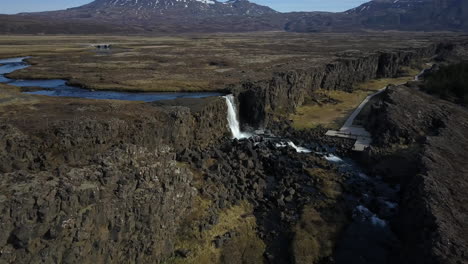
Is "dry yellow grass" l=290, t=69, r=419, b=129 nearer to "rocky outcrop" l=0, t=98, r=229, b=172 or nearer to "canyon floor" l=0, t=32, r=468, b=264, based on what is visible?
"canyon floor" l=0, t=32, r=468, b=264

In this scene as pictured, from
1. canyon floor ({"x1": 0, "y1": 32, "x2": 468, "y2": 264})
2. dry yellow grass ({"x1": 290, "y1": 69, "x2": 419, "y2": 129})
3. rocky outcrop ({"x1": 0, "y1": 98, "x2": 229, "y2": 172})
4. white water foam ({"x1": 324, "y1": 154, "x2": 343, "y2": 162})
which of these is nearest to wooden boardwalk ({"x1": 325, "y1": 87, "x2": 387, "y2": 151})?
canyon floor ({"x1": 0, "y1": 32, "x2": 468, "y2": 264})

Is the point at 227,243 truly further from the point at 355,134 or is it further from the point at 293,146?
the point at 355,134

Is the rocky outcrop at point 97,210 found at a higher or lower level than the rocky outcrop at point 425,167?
higher

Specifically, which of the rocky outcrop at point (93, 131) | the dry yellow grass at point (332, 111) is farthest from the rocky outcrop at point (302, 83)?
the rocky outcrop at point (93, 131)

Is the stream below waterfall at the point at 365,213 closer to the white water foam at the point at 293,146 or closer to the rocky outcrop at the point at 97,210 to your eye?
the white water foam at the point at 293,146

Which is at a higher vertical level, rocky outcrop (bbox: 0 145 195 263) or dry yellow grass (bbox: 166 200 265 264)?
rocky outcrop (bbox: 0 145 195 263)

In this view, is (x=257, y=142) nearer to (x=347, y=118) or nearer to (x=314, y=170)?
(x=314, y=170)
